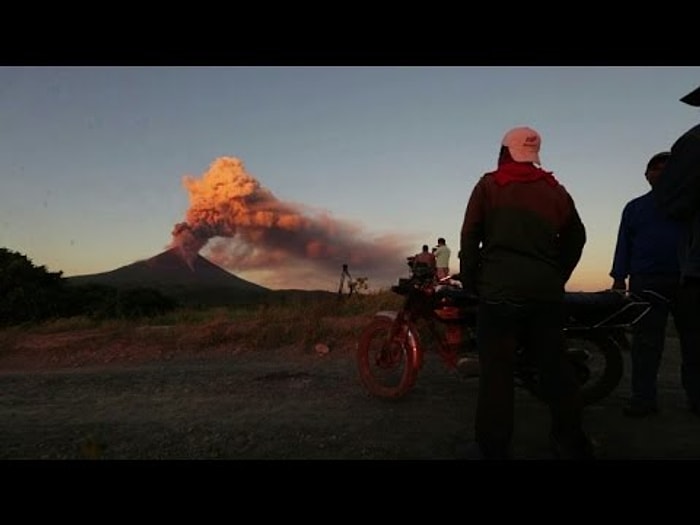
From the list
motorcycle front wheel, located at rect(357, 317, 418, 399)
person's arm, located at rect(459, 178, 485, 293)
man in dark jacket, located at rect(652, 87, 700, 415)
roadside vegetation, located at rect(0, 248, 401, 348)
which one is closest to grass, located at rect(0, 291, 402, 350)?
roadside vegetation, located at rect(0, 248, 401, 348)

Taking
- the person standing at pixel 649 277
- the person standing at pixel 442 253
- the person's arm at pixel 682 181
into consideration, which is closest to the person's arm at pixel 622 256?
the person standing at pixel 649 277

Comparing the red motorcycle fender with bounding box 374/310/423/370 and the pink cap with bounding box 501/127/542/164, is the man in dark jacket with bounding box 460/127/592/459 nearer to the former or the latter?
the pink cap with bounding box 501/127/542/164

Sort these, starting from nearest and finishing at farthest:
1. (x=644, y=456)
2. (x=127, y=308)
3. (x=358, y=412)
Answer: (x=644, y=456), (x=358, y=412), (x=127, y=308)

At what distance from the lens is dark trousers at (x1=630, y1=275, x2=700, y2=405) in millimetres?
4594

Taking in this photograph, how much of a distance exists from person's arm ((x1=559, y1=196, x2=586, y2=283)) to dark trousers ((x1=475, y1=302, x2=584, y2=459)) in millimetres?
297

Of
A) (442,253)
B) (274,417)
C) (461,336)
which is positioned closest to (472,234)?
(461,336)

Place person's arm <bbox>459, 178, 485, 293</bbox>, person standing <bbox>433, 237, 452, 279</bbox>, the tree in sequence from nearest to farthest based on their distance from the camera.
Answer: person's arm <bbox>459, 178, 485, 293</bbox> < person standing <bbox>433, 237, 452, 279</bbox> < the tree

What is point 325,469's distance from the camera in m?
2.72

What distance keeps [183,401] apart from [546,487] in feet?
11.9

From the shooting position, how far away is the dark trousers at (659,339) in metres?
4.59

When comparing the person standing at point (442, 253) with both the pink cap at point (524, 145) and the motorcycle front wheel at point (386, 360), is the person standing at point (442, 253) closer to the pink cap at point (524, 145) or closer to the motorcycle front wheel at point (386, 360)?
the motorcycle front wheel at point (386, 360)

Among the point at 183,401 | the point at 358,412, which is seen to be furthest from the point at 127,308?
the point at 358,412
